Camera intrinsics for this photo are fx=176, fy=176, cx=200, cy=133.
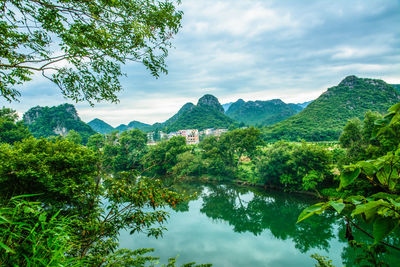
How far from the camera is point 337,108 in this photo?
132 feet

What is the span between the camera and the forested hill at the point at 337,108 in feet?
109

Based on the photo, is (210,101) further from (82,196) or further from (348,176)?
(348,176)

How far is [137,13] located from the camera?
2.56 meters

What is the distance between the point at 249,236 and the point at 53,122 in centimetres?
6602

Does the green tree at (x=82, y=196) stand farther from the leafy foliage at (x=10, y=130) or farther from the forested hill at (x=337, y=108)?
the forested hill at (x=337, y=108)

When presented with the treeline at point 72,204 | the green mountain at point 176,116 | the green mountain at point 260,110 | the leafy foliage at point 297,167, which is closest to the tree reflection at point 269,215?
the leafy foliage at point 297,167

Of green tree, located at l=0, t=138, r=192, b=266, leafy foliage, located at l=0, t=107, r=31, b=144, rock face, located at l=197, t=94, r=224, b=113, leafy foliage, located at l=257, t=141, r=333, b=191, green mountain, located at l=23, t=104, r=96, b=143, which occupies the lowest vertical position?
leafy foliage, located at l=257, t=141, r=333, b=191

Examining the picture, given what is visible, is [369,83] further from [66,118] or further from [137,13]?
[66,118]

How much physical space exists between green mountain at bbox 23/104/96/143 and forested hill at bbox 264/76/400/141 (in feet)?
166

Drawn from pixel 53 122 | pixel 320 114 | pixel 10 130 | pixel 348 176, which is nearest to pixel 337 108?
pixel 320 114

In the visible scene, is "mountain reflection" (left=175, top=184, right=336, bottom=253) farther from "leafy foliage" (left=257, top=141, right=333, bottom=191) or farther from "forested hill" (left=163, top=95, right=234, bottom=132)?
"forested hill" (left=163, top=95, right=234, bottom=132)

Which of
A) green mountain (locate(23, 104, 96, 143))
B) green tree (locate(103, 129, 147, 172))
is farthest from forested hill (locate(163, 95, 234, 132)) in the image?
A: green tree (locate(103, 129, 147, 172))

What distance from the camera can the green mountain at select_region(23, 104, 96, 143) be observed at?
51.4 meters

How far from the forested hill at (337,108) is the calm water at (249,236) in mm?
25185
